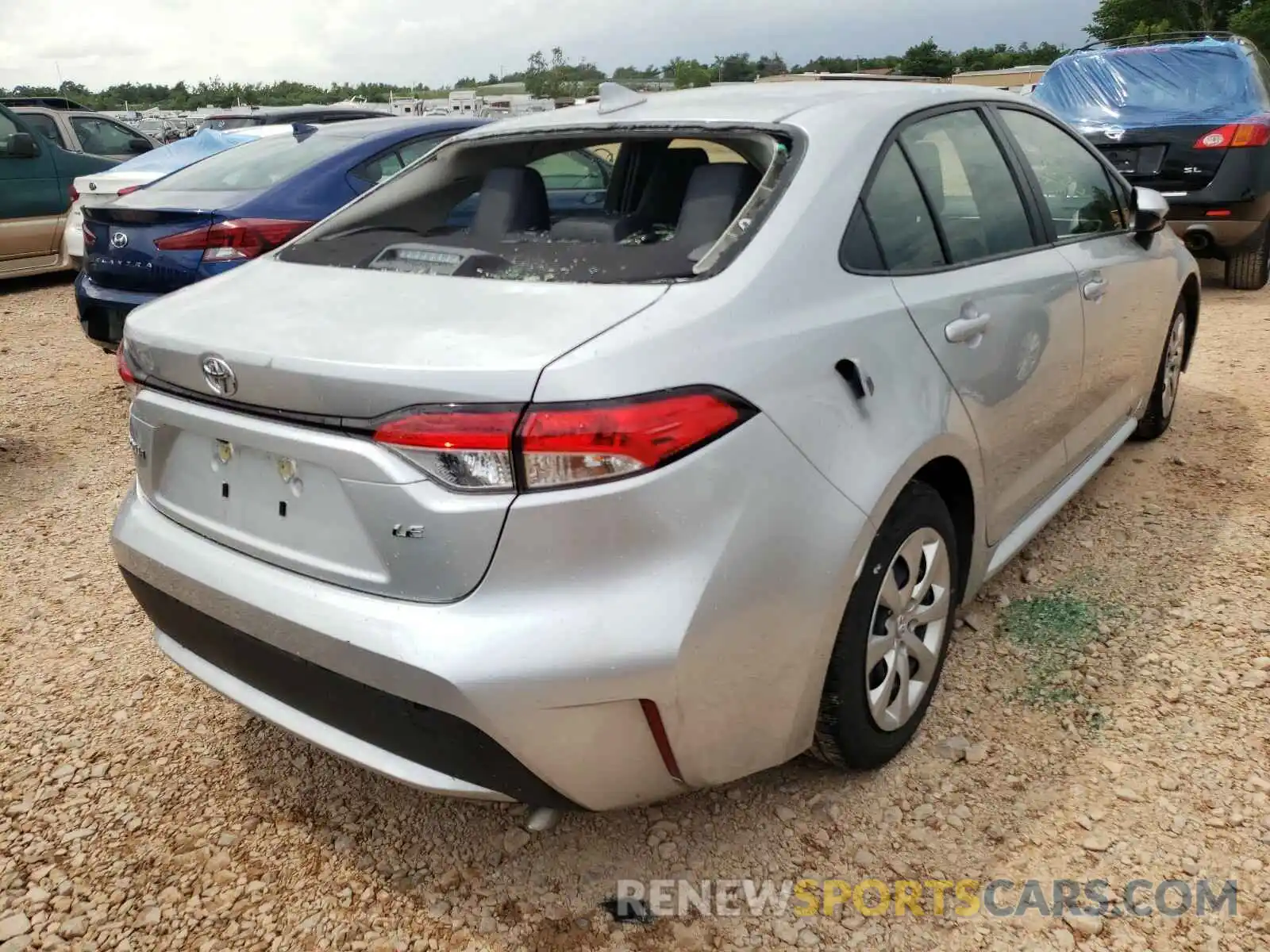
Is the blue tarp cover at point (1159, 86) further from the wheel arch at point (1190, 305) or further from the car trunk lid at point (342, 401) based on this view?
the car trunk lid at point (342, 401)

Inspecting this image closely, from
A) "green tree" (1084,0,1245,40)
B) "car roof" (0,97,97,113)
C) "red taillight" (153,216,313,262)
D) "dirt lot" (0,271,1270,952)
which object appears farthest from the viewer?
"green tree" (1084,0,1245,40)

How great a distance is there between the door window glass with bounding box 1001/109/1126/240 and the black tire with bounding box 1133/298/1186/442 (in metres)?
0.83

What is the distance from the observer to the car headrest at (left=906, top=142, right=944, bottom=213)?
8.06 ft

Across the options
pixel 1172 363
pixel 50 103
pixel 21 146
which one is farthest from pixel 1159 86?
pixel 50 103

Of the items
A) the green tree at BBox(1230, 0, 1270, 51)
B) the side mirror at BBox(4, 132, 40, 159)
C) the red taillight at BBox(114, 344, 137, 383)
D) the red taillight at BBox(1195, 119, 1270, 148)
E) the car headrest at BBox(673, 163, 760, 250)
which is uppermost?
the green tree at BBox(1230, 0, 1270, 51)

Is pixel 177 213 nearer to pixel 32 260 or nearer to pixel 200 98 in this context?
pixel 32 260

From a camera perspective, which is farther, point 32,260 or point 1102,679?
point 32,260

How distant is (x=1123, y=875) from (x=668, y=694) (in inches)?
43.8

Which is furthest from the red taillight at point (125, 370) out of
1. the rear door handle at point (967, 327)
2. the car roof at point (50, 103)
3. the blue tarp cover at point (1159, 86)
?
the car roof at point (50, 103)

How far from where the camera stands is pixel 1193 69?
7.55m

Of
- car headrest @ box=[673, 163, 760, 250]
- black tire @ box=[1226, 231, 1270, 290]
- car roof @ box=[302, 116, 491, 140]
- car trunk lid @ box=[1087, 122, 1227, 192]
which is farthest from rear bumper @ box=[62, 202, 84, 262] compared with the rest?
black tire @ box=[1226, 231, 1270, 290]

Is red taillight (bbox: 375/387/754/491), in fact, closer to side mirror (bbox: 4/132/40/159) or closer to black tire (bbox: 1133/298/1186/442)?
black tire (bbox: 1133/298/1186/442)

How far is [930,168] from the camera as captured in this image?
8.28 feet

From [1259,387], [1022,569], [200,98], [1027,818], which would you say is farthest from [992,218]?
[200,98]
